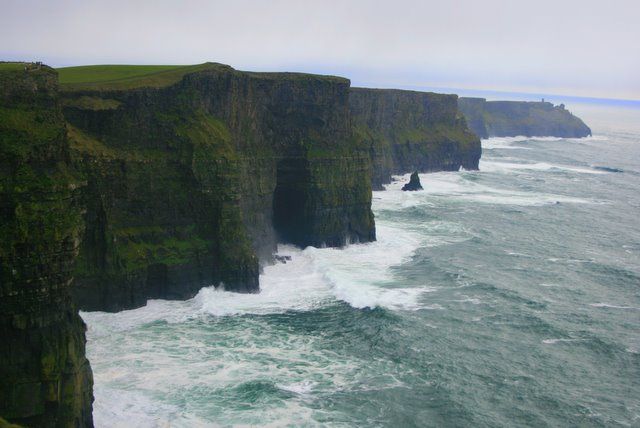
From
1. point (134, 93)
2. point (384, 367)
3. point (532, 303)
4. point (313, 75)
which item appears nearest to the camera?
point (384, 367)

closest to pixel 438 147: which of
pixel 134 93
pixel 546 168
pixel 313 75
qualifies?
pixel 546 168

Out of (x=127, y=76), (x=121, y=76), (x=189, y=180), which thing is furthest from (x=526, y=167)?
(x=189, y=180)

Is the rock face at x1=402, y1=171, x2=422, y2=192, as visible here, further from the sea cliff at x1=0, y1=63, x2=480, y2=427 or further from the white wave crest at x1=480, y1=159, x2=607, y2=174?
the white wave crest at x1=480, y1=159, x2=607, y2=174

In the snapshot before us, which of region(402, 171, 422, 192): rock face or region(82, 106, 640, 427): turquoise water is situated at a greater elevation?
region(402, 171, 422, 192): rock face

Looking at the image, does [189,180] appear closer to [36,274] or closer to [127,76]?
[127,76]

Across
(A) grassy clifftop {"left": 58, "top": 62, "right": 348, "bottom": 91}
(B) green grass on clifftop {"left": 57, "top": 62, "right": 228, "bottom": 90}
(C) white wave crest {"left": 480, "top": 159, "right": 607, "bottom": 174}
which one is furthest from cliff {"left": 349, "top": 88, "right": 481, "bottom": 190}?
(B) green grass on clifftop {"left": 57, "top": 62, "right": 228, "bottom": 90}

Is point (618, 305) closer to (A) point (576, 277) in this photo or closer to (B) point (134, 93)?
(A) point (576, 277)

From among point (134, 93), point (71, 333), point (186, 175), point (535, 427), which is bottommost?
point (535, 427)
